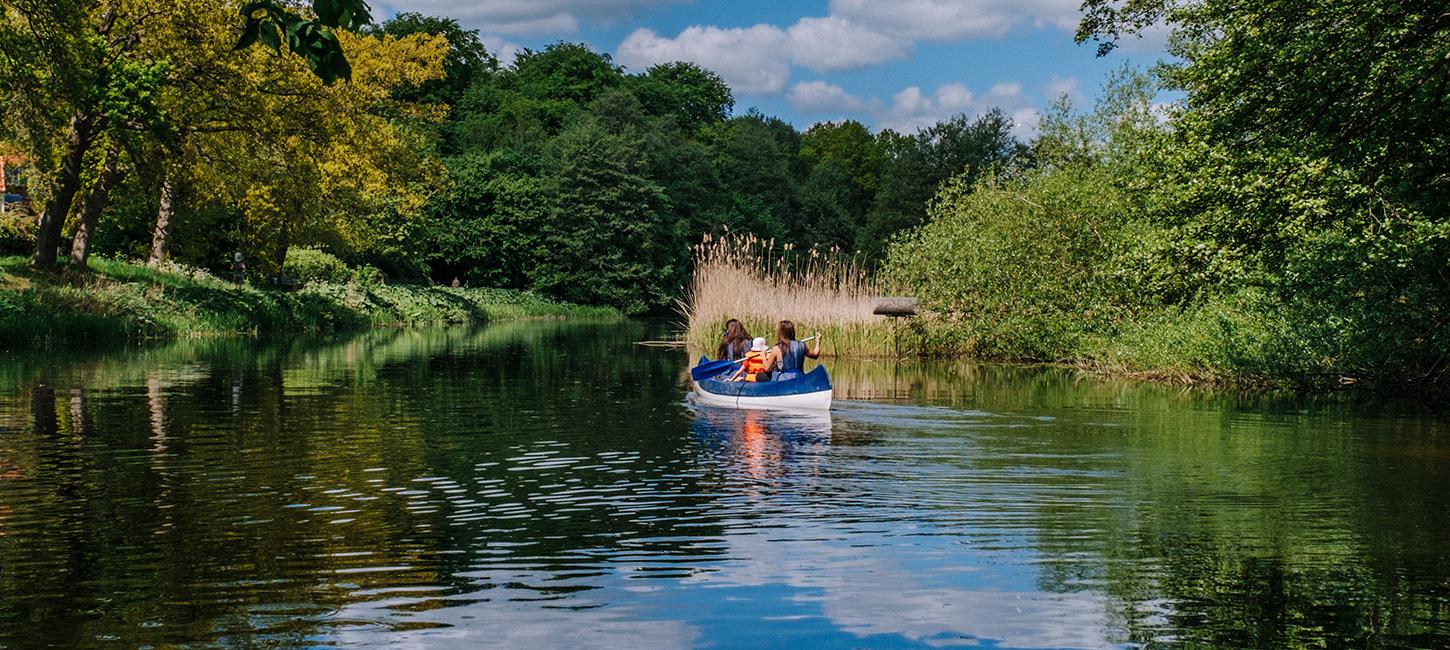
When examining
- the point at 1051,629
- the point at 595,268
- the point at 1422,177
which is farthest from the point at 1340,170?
the point at 595,268

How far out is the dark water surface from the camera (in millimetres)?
6457

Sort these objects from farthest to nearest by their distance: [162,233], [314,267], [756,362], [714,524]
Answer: [314,267], [162,233], [756,362], [714,524]

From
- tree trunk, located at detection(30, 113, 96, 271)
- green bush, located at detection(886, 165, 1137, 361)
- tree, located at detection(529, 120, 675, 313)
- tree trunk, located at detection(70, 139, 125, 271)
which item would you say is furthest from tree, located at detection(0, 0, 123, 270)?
tree, located at detection(529, 120, 675, 313)

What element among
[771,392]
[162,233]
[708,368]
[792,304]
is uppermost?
[162,233]

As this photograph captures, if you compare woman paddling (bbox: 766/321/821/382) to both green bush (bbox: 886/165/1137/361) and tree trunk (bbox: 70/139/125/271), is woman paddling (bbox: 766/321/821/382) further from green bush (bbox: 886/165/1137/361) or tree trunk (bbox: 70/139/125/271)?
tree trunk (bbox: 70/139/125/271)

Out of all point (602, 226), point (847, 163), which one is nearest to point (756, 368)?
point (602, 226)

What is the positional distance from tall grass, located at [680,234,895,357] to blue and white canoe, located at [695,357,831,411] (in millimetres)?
10048

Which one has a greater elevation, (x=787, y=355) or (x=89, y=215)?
(x=89, y=215)

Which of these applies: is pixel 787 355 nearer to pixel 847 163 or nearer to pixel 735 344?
pixel 735 344

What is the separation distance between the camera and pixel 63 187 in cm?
2952

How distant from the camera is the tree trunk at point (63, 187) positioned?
2908 cm

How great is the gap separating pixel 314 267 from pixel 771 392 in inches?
1428

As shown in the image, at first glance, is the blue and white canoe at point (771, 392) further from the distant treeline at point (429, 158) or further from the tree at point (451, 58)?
the tree at point (451, 58)

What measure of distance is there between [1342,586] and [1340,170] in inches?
362
